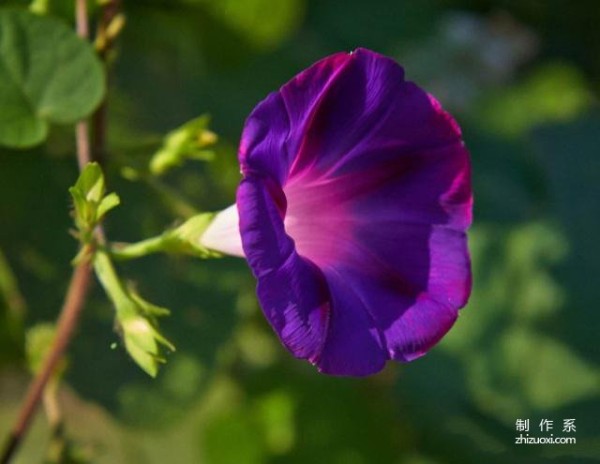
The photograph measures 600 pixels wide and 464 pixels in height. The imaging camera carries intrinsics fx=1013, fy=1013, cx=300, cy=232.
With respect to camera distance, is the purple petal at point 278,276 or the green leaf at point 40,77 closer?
the purple petal at point 278,276

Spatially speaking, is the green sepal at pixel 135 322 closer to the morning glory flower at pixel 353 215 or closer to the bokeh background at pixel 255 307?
the morning glory flower at pixel 353 215

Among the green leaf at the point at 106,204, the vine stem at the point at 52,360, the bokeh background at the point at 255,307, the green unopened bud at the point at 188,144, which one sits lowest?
the bokeh background at the point at 255,307

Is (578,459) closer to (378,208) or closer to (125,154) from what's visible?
(378,208)

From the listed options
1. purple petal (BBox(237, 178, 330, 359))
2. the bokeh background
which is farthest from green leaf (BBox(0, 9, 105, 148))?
purple petal (BBox(237, 178, 330, 359))

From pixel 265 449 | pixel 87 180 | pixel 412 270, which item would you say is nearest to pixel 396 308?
pixel 412 270

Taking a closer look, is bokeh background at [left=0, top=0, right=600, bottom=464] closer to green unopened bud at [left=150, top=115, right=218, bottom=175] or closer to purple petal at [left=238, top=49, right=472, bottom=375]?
green unopened bud at [left=150, top=115, right=218, bottom=175]

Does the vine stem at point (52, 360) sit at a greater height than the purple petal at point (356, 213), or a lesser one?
lesser

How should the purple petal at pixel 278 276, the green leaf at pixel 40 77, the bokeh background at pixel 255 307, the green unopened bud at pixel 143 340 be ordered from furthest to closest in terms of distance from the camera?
the bokeh background at pixel 255 307 < the green leaf at pixel 40 77 < the green unopened bud at pixel 143 340 < the purple petal at pixel 278 276

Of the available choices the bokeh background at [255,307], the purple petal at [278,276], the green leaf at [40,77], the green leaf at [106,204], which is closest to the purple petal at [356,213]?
the purple petal at [278,276]
